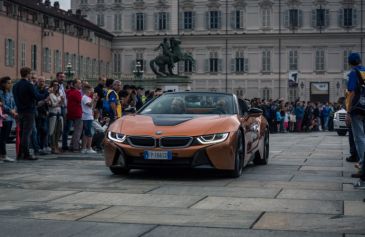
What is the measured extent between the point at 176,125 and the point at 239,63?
227ft

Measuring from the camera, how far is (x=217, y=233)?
20.6ft

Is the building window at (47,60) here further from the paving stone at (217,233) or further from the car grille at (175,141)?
the paving stone at (217,233)

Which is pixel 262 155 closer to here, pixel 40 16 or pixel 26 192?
pixel 26 192

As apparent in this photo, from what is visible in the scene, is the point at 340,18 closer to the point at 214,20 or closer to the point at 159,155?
the point at 214,20

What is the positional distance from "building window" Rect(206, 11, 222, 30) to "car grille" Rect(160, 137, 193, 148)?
71048mm

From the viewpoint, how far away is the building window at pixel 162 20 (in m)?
81.8

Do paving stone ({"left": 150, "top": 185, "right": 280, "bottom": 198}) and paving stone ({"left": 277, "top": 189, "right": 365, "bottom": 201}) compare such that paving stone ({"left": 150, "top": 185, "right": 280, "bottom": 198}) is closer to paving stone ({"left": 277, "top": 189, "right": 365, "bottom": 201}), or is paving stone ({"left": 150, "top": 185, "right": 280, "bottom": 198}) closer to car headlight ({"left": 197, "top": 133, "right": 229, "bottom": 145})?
paving stone ({"left": 277, "top": 189, "right": 365, "bottom": 201})

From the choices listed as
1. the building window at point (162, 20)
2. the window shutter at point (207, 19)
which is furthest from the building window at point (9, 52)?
the window shutter at point (207, 19)

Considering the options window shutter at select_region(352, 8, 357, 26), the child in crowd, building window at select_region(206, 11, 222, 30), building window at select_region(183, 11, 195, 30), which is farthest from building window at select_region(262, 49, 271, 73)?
the child in crowd

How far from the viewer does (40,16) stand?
5828 cm

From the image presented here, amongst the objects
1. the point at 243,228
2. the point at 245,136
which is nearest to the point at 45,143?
the point at 245,136

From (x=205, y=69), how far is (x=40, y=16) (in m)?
26.1

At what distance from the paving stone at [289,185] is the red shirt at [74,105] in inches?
294

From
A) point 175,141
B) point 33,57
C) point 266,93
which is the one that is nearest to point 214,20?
point 266,93
